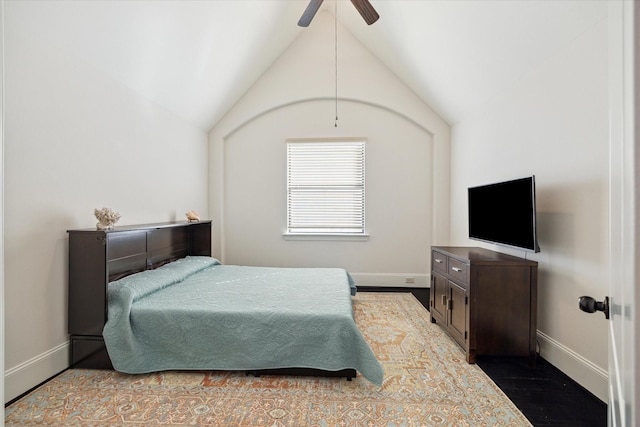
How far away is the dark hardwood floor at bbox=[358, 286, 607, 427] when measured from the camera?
5.65 ft

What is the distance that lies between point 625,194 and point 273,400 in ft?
6.52

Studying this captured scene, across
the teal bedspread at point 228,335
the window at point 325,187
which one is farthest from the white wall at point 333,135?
the teal bedspread at point 228,335

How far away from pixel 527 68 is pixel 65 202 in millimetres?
3925

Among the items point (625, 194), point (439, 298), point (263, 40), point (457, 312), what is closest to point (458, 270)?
point (457, 312)

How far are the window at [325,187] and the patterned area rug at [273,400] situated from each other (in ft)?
8.27

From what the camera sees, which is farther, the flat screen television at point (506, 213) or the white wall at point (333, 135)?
the white wall at point (333, 135)

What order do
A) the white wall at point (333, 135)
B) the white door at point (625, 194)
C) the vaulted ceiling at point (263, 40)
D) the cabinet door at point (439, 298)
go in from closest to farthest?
the white door at point (625, 194) < the vaulted ceiling at point (263, 40) < the cabinet door at point (439, 298) < the white wall at point (333, 135)

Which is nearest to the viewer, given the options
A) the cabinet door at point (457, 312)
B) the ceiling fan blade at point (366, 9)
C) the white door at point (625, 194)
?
the white door at point (625, 194)

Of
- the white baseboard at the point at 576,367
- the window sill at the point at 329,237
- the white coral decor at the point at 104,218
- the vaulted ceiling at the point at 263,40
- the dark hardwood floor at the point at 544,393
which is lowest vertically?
the dark hardwood floor at the point at 544,393

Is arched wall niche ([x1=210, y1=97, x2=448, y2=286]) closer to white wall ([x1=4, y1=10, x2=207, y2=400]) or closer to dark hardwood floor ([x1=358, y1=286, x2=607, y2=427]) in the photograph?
white wall ([x1=4, y1=10, x2=207, y2=400])

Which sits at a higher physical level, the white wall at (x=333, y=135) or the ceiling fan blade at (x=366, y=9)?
the ceiling fan blade at (x=366, y=9)

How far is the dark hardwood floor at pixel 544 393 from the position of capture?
1.72 metres

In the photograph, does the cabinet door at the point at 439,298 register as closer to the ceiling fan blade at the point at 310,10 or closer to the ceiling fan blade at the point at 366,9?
the ceiling fan blade at the point at 366,9

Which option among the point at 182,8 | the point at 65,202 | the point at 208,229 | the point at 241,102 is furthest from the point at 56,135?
the point at 241,102
